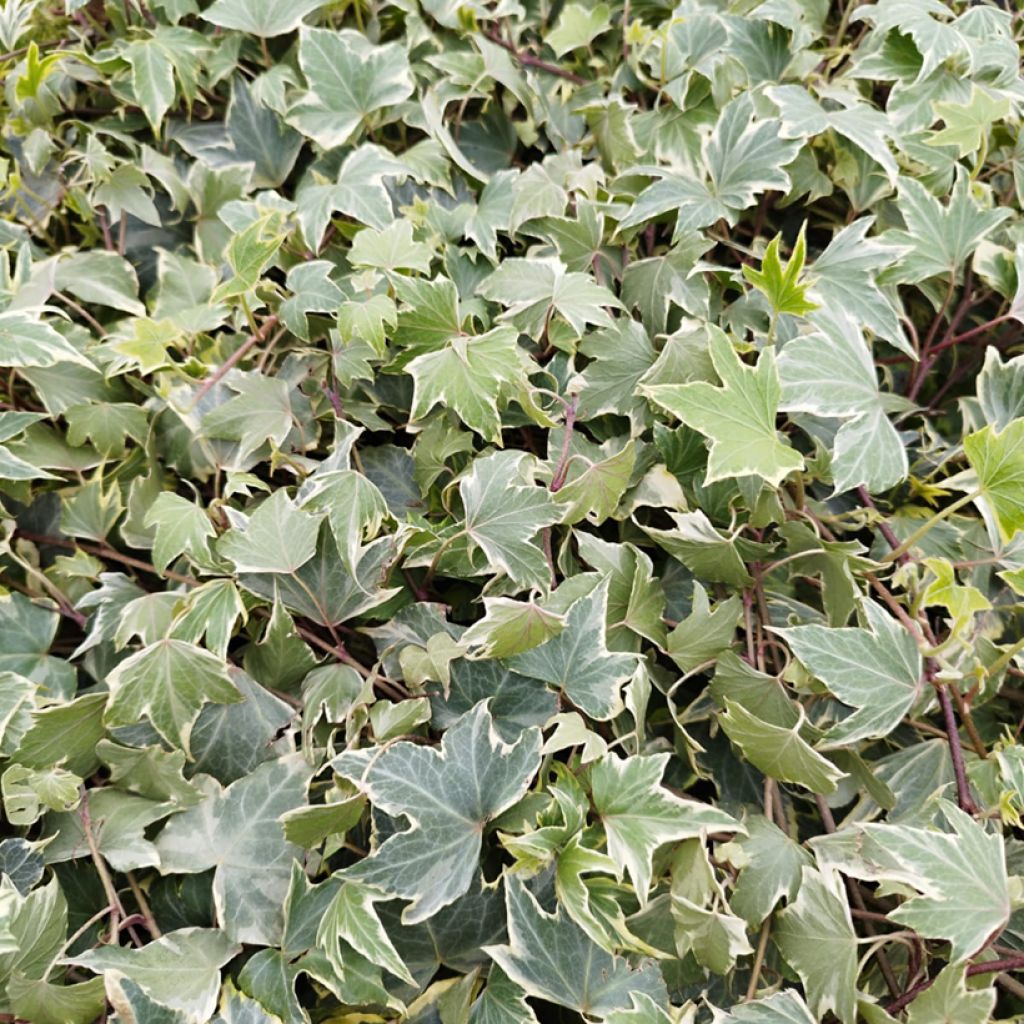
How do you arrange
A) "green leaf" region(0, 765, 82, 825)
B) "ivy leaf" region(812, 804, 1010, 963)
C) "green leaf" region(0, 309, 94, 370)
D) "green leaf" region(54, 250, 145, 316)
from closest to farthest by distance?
"ivy leaf" region(812, 804, 1010, 963)
"green leaf" region(0, 765, 82, 825)
"green leaf" region(0, 309, 94, 370)
"green leaf" region(54, 250, 145, 316)

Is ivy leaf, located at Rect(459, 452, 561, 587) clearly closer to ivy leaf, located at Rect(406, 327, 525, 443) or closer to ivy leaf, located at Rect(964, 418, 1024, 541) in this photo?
ivy leaf, located at Rect(406, 327, 525, 443)

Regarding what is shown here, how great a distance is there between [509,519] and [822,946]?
38cm

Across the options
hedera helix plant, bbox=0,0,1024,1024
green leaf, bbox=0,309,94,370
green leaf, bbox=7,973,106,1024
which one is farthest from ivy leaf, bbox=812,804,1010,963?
green leaf, bbox=0,309,94,370

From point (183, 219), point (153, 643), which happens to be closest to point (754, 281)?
point (153, 643)

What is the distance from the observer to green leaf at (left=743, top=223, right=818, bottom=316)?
727mm

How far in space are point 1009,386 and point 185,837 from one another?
82 centimetres

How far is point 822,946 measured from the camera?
655 mm

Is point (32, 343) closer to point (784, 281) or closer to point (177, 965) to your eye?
point (177, 965)

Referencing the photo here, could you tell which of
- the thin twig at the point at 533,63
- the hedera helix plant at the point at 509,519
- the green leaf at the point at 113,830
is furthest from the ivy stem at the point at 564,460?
the thin twig at the point at 533,63

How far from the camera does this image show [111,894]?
2.33 ft

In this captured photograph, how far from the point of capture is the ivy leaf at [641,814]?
627mm

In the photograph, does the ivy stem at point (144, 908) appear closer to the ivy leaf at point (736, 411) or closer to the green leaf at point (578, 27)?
the ivy leaf at point (736, 411)

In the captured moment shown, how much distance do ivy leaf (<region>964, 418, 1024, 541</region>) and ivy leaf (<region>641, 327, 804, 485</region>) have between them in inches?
5.3

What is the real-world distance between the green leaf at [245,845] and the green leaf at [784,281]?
0.53 metres
